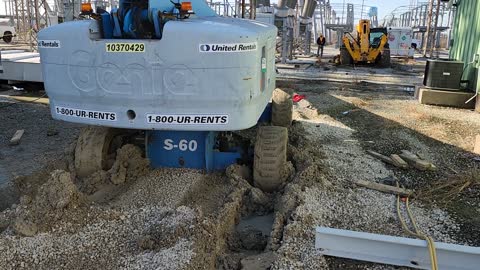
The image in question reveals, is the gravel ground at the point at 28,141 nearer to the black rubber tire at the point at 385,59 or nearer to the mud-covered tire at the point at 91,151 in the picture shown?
the mud-covered tire at the point at 91,151

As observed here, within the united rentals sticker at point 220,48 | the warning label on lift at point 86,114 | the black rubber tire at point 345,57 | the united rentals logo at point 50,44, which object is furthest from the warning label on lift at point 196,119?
the black rubber tire at point 345,57

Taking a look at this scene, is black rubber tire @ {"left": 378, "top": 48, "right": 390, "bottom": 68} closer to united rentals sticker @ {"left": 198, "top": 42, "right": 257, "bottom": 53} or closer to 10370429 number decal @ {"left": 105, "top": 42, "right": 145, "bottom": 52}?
united rentals sticker @ {"left": 198, "top": 42, "right": 257, "bottom": 53}

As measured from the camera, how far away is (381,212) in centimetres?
503

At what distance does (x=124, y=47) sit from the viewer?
4434 millimetres

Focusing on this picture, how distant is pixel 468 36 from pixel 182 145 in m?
10.8

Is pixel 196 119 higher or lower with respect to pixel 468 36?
lower

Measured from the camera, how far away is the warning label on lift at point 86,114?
15.2ft

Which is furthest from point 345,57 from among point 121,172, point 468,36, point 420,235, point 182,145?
point 420,235

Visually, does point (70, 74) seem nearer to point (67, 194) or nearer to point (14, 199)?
point (67, 194)

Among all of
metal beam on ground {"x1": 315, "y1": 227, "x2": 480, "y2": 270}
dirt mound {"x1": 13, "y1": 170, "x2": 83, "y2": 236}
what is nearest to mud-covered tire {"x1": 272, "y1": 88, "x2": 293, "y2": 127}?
metal beam on ground {"x1": 315, "y1": 227, "x2": 480, "y2": 270}

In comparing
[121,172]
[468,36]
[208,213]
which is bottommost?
[208,213]

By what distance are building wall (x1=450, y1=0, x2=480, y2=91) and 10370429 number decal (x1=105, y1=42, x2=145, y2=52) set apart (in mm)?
10003

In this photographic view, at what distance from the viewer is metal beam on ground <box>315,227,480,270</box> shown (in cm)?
380

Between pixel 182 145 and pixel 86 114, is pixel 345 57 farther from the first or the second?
pixel 86 114
